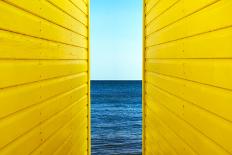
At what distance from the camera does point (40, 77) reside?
3.29 m

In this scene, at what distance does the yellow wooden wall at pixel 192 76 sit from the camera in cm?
238

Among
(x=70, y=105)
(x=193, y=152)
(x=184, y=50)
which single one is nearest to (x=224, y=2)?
(x=184, y=50)

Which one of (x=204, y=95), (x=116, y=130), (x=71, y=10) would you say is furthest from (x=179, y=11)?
(x=116, y=130)

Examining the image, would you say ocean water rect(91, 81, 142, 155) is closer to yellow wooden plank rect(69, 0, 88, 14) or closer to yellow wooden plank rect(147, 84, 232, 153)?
yellow wooden plank rect(69, 0, 88, 14)

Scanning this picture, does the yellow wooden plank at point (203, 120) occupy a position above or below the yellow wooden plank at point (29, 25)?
below

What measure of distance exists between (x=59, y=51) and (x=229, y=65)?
2.22 m

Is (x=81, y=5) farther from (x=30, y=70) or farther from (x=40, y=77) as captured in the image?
(x=30, y=70)

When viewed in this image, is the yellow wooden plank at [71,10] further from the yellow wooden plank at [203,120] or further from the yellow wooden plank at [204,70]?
the yellow wooden plank at [203,120]

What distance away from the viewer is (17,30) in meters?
2.68

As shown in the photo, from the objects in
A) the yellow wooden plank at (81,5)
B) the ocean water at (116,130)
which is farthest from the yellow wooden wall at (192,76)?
the ocean water at (116,130)

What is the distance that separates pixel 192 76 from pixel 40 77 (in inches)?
48.7

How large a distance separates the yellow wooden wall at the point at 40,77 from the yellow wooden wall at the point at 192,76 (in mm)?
1085

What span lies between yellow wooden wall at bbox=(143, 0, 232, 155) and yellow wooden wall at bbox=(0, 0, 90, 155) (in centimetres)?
108

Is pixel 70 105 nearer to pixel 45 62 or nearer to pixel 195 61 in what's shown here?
pixel 45 62
